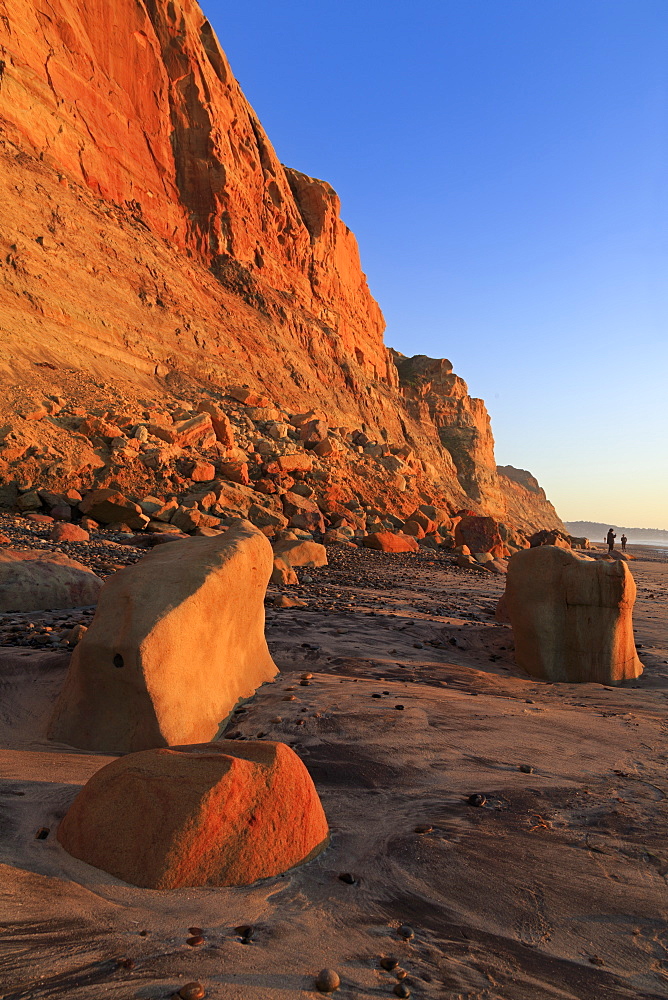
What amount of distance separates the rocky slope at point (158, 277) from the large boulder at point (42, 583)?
595 centimetres

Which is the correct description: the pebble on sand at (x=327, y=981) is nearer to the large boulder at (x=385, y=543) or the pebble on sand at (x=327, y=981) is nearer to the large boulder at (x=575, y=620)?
the large boulder at (x=575, y=620)

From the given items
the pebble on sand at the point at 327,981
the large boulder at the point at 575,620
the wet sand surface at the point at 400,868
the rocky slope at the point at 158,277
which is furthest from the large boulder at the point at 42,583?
the rocky slope at the point at 158,277

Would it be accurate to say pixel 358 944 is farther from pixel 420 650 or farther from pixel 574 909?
pixel 420 650

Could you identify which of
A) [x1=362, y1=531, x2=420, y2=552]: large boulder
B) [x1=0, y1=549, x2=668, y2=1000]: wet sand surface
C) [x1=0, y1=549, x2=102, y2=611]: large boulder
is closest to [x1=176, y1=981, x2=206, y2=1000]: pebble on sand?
[x1=0, y1=549, x2=668, y2=1000]: wet sand surface

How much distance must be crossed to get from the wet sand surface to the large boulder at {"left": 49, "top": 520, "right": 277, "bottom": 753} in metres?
0.20

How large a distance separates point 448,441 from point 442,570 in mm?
31952

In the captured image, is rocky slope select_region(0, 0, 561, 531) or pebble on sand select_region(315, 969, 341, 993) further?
rocky slope select_region(0, 0, 561, 531)

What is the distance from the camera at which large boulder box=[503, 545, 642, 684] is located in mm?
6059

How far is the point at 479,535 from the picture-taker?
17.0 meters

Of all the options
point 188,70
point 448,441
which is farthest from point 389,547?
point 448,441

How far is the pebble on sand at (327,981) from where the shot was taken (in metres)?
1.64

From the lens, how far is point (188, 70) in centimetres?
2764

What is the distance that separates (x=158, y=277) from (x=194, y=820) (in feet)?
77.2

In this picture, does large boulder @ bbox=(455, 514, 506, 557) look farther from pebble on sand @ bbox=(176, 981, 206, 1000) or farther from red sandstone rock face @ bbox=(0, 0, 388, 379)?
red sandstone rock face @ bbox=(0, 0, 388, 379)
